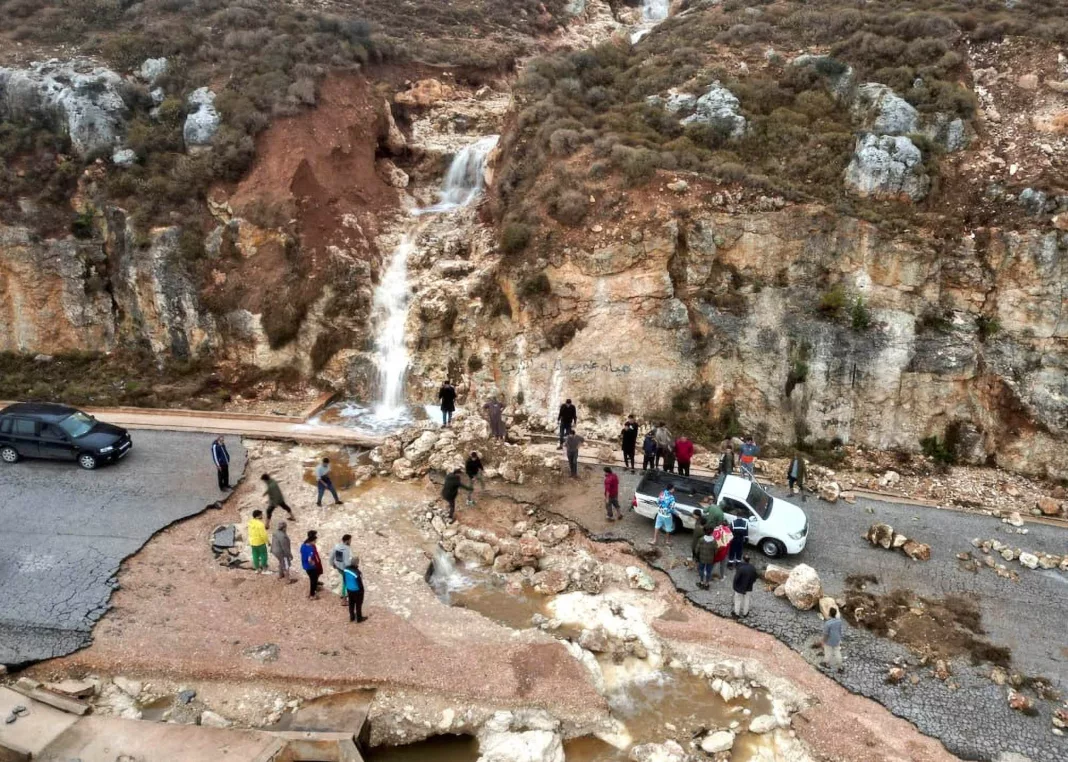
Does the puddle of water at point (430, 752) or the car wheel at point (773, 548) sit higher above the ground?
the car wheel at point (773, 548)

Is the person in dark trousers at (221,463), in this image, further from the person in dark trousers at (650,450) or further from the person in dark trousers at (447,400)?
the person in dark trousers at (650,450)

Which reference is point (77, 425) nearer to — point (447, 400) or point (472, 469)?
point (447, 400)

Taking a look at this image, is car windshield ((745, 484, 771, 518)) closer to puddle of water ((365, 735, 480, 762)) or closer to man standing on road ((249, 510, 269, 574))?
puddle of water ((365, 735, 480, 762))

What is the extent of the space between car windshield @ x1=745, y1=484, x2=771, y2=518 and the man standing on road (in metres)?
10.2

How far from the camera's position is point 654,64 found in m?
27.8

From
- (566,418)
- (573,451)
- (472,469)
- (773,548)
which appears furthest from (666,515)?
(472,469)

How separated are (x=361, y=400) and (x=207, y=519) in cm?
822

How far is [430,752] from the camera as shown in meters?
10.2

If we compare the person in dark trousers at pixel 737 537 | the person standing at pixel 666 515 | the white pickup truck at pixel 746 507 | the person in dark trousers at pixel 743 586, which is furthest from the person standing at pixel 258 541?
the person in dark trousers at pixel 737 537

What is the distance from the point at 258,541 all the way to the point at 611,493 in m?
7.67

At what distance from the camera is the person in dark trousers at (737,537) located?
13.7m

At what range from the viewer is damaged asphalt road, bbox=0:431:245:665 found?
11.5m

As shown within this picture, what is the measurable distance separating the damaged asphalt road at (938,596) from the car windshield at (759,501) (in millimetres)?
934

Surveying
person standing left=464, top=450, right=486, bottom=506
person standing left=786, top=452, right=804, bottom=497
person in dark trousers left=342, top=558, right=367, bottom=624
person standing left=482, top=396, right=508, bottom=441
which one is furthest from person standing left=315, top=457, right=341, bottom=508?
person standing left=786, top=452, right=804, bottom=497
